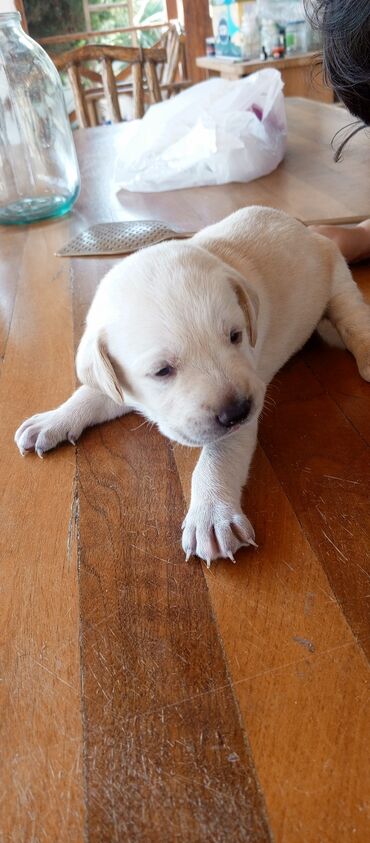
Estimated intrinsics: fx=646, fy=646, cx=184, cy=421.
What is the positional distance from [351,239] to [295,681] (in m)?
1.24

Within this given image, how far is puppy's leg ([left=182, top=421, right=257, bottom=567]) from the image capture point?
86 centimetres

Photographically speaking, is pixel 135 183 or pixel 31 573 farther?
pixel 135 183

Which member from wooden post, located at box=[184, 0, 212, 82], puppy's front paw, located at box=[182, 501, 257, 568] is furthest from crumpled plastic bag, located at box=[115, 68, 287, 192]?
wooden post, located at box=[184, 0, 212, 82]

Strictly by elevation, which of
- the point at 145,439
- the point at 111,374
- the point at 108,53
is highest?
the point at 108,53

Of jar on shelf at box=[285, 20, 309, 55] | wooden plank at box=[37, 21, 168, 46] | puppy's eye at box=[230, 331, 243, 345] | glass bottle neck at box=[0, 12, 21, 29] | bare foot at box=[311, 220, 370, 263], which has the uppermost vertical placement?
glass bottle neck at box=[0, 12, 21, 29]

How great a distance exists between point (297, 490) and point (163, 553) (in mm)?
217

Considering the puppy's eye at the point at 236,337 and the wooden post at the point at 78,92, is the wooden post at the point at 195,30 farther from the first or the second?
the puppy's eye at the point at 236,337

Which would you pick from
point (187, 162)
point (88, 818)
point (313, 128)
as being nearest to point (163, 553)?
point (88, 818)

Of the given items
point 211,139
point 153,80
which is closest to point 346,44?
point 211,139

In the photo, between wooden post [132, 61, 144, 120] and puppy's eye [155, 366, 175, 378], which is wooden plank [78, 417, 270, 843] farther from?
wooden post [132, 61, 144, 120]

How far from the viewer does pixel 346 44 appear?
3.26 ft

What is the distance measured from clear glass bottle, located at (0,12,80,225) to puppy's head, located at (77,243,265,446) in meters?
1.44

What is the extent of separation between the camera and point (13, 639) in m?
0.78

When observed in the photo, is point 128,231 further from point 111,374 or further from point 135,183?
point 111,374
